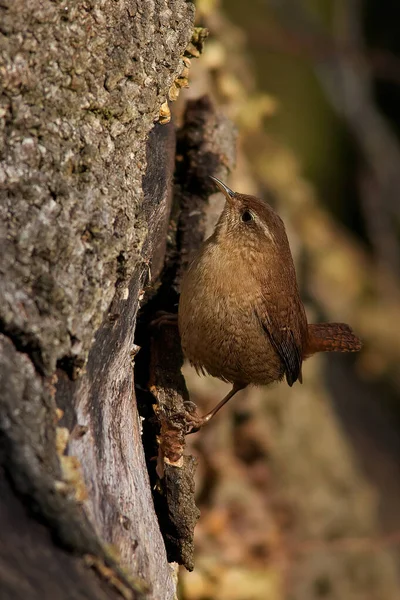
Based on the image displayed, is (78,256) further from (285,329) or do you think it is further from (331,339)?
(331,339)

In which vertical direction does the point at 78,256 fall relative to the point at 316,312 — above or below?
above

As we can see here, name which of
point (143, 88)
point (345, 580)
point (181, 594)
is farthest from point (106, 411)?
point (345, 580)

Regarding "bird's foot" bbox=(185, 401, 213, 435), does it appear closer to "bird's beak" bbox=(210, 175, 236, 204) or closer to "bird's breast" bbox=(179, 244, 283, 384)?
"bird's breast" bbox=(179, 244, 283, 384)

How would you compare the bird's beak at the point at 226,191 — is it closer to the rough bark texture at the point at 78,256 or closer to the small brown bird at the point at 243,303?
the small brown bird at the point at 243,303

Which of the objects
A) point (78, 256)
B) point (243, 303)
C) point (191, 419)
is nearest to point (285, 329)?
point (243, 303)

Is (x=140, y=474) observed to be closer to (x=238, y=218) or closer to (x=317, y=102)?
(x=238, y=218)

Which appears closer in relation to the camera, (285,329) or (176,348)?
(176,348)

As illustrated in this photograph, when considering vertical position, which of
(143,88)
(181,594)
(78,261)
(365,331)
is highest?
(143,88)
